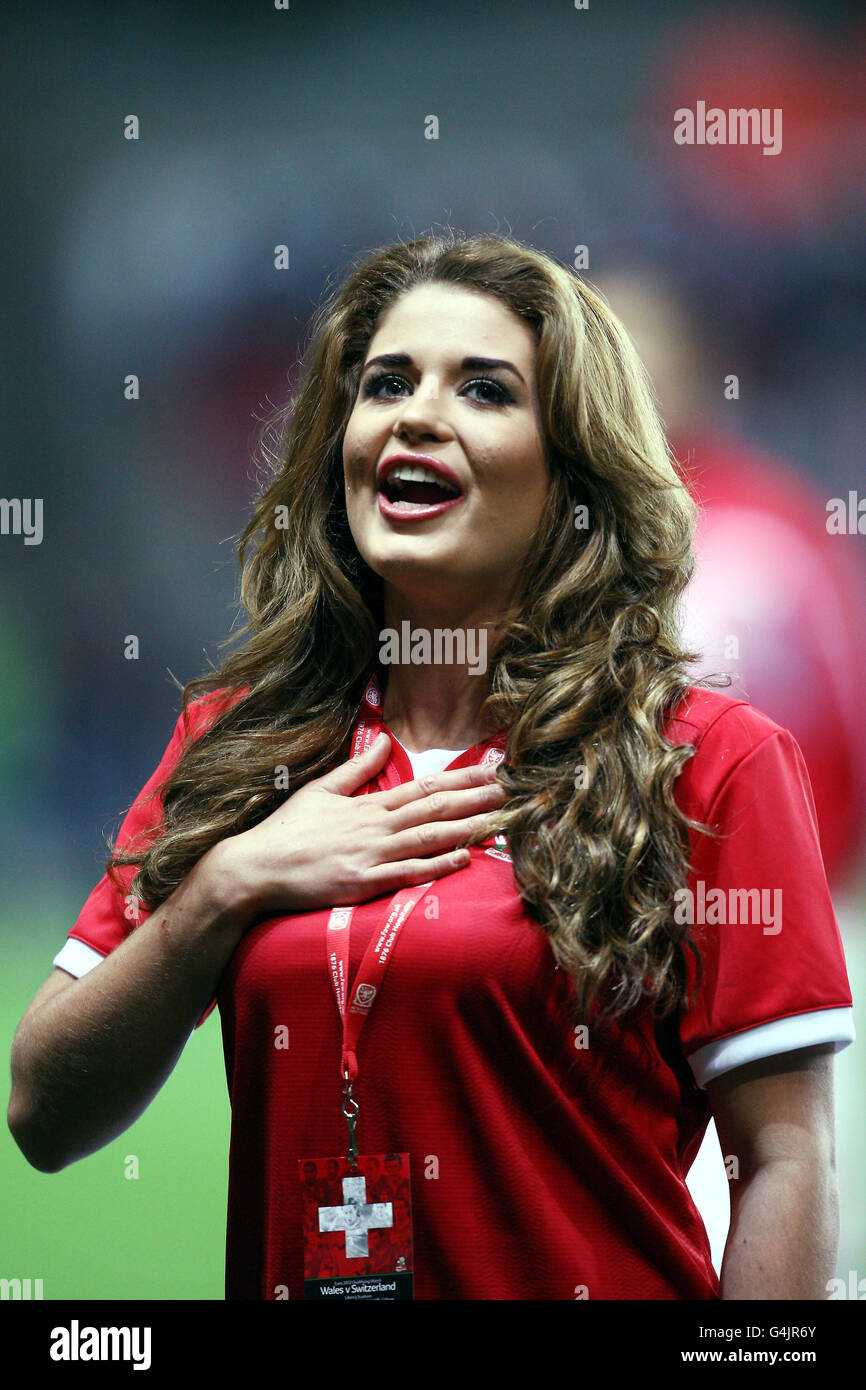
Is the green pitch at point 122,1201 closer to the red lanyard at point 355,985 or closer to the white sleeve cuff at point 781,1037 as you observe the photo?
the red lanyard at point 355,985

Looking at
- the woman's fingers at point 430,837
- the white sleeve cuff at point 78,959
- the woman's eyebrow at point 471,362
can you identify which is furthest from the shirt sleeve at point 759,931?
the white sleeve cuff at point 78,959

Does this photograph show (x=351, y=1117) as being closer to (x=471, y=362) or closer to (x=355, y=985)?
(x=355, y=985)

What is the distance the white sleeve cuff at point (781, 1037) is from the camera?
1468 millimetres

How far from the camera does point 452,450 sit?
5.70ft

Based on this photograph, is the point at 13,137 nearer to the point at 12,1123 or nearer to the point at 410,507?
the point at 410,507

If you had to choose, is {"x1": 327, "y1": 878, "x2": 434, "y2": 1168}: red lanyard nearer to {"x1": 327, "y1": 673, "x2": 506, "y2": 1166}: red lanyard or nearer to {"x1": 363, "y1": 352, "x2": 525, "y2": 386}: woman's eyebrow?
{"x1": 327, "y1": 673, "x2": 506, "y2": 1166}: red lanyard

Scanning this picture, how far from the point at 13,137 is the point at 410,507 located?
1.48m

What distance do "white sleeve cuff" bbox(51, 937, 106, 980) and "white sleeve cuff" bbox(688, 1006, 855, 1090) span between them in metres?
0.86

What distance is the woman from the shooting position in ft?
4.93

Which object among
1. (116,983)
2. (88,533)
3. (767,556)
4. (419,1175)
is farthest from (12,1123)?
(767,556)

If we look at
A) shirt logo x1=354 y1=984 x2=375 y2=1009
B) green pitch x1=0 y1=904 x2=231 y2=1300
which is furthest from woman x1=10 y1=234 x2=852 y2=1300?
green pitch x1=0 y1=904 x2=231 y2=1300

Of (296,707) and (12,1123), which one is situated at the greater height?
(296,707)

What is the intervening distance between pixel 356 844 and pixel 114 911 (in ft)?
1.51

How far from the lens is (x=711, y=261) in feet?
8.71
